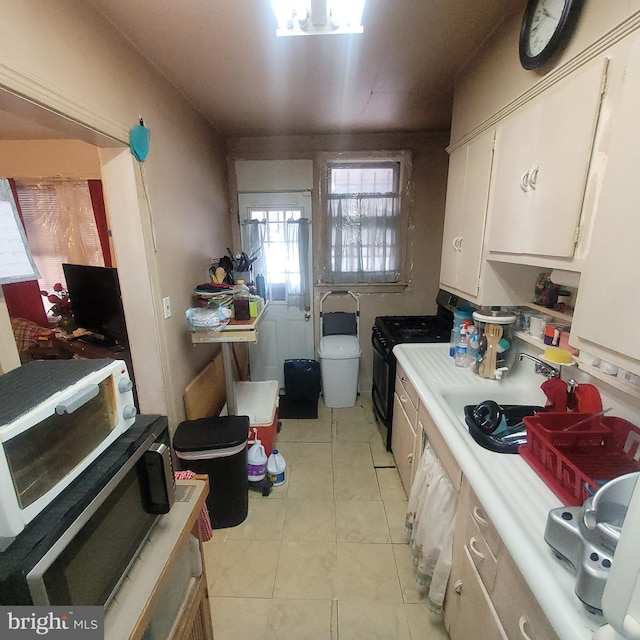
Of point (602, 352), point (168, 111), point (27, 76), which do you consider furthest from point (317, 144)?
point (602, 352)

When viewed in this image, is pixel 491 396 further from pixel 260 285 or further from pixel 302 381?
pixel 260 285

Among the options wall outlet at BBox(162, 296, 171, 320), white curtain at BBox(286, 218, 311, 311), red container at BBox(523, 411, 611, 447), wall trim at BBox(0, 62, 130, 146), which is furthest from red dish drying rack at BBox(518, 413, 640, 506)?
white curtain at BBox(286, 218, 311, 311)

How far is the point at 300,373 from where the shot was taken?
10.5ft

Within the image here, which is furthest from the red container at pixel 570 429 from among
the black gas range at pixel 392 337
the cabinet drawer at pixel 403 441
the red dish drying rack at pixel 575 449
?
the black gas range at pixel 392 337

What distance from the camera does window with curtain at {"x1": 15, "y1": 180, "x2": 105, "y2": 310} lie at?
279 centimetres

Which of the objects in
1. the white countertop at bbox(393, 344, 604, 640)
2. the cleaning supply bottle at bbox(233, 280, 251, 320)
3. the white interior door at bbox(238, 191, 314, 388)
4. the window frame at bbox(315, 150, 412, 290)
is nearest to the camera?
the white countertop at bbox(393, 344, 604, 640)

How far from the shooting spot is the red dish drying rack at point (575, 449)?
37.1 inches

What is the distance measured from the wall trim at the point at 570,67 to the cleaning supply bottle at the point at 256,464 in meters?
2.21

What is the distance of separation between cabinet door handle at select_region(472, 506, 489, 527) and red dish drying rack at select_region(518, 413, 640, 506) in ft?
0.73

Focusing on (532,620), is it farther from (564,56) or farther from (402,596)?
(564,56)

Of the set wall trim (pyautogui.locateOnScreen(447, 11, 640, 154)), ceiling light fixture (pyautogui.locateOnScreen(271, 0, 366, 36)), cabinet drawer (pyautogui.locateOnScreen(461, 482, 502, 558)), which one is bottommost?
cabinet drawer (pyautogui.locateOnScreen(461, 482, 502, 558))

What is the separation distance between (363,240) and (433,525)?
92.3 inches

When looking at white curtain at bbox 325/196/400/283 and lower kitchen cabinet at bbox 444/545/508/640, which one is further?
white curtain at bbox 325/196/400/283

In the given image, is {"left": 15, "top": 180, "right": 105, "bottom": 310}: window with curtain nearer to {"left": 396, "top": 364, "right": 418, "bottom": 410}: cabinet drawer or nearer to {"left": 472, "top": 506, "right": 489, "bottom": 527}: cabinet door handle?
{"left": 396, "top": 364, "right": 418, "bottom": 410}: cabinet drawer
